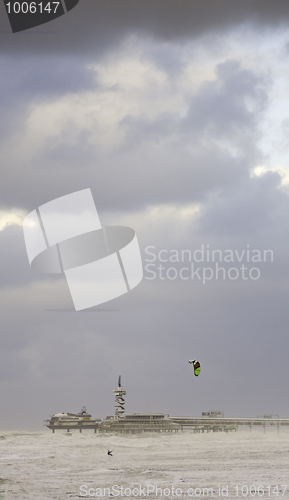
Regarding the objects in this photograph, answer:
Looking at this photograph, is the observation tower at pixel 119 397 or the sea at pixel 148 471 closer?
the sea at pixel 148 471

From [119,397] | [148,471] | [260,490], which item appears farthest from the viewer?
[119,397]

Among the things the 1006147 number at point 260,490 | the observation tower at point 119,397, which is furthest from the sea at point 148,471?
the observation tower at point 119,397

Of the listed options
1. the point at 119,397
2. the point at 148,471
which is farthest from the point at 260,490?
the point at 119,397

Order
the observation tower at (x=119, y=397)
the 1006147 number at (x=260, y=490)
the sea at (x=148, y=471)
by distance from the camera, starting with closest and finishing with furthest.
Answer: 1. the 1006147 number at (x=260, y=490)
2. the sea at (x=148, y=471)
3. the observation tower at (x=119, y=397)

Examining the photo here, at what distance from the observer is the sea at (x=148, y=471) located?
2961 cm

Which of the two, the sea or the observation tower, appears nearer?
the sea

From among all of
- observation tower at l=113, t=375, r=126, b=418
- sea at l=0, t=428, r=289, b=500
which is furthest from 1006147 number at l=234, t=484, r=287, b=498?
observation tower at l=113, t=375, r=126, b=418

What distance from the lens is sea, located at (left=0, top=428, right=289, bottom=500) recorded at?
29609 millimetres

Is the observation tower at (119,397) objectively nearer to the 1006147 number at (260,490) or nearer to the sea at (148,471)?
the sea at (148,471)

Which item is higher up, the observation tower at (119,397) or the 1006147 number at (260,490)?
the observation tower at (119,397)

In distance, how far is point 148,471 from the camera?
3931 centimetres

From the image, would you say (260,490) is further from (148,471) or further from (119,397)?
(119,397)

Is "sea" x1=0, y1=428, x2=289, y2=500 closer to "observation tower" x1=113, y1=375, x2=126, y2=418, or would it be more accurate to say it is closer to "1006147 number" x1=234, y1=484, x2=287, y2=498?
"1006147 number" x1=234, y1=484, x2=287, y2=498

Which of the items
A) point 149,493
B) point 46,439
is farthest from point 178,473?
point 46,439
